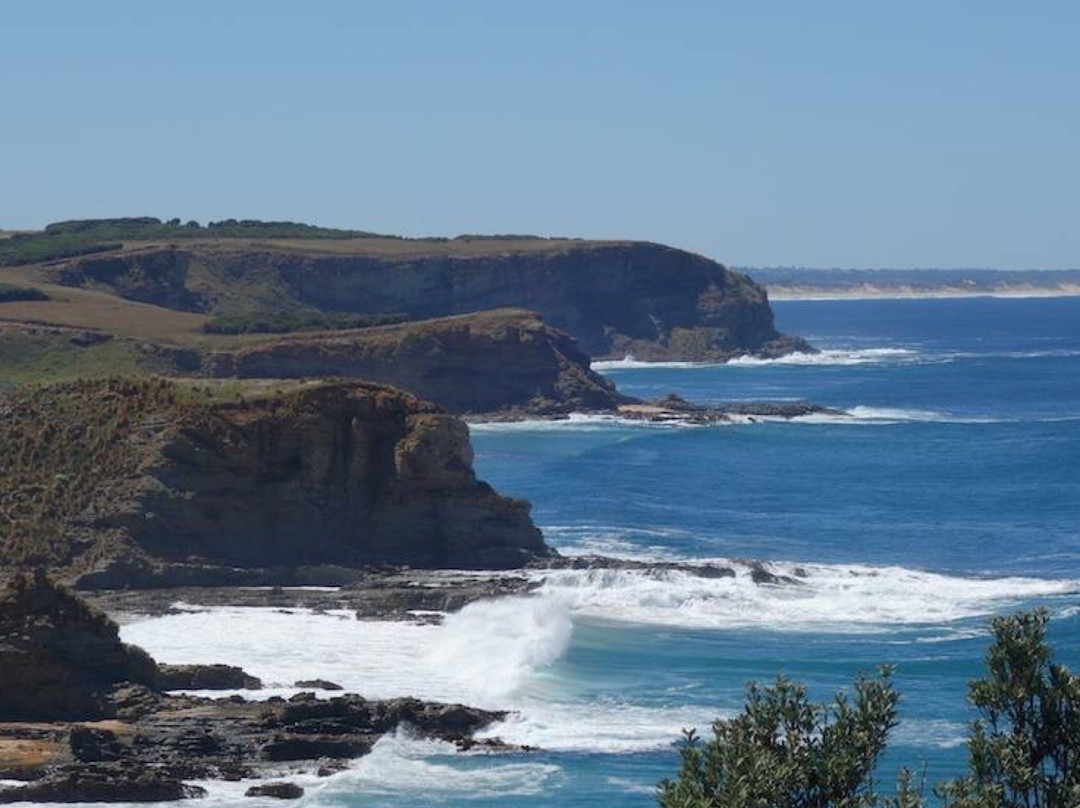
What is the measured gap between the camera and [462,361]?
130 metres

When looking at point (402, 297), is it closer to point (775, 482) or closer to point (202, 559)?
point (775, 482)

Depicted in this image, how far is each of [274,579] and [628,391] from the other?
297ft

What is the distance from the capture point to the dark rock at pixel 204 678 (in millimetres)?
50219

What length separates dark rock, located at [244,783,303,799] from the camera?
41844mm

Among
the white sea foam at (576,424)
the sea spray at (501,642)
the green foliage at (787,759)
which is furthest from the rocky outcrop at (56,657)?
the white sea foam at (576,424)

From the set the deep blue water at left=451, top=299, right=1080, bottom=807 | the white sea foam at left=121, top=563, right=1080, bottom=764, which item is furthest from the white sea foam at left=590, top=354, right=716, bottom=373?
the white sea foam at left=121, top=563, right=1080, bottom=764

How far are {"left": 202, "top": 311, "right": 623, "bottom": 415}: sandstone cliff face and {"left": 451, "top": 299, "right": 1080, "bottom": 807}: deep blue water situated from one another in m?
6.58

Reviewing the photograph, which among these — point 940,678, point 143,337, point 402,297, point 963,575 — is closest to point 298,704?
point 940,678

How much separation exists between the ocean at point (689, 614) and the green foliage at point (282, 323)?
65.5 ft

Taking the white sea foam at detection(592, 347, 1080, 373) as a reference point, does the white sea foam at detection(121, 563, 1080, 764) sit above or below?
below

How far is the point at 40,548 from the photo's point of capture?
64625 millimetres

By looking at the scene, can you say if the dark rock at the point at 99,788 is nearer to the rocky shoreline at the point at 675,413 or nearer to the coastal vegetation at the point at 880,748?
the coastal vegetation at the point at 880,748

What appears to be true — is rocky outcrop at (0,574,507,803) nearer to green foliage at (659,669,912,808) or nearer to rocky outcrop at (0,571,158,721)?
rocky outcrop at (0,571,158,721)

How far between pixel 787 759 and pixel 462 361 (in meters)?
108
